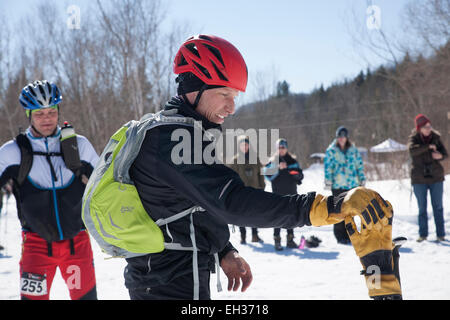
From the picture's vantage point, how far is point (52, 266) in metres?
3.04

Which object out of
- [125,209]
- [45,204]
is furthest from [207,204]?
[45,204]

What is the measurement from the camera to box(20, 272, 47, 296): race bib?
289cm

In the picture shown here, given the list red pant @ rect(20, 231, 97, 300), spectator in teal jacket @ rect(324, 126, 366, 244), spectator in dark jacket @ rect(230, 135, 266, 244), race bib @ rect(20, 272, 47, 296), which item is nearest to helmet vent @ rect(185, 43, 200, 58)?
red pant @ rect(20, 231, 97, 300)

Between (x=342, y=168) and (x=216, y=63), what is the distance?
6.36 metres

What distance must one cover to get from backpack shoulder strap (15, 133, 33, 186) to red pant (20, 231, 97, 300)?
443mm

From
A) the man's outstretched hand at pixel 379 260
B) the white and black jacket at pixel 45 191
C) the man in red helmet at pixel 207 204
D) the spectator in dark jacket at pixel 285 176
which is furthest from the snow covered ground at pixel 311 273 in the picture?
the man's outstretched hand at pixel 379 260

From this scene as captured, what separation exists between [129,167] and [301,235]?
727cm

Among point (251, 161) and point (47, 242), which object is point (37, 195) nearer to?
point (47, 242)

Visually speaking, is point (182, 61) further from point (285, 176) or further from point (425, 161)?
point (425, 161)

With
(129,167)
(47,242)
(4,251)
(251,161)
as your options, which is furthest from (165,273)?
(4,251)

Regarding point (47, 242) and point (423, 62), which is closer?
point (47, 242)

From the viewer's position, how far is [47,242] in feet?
10.0

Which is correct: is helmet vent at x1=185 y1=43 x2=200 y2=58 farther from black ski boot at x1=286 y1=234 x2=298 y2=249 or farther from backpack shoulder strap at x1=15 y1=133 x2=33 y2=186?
black ski boot at x1=286 y1=234 x2=298 y2=249

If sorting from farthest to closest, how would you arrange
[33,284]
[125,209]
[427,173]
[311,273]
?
[427,173] → [311,273] → [33,284] → [125,209]
